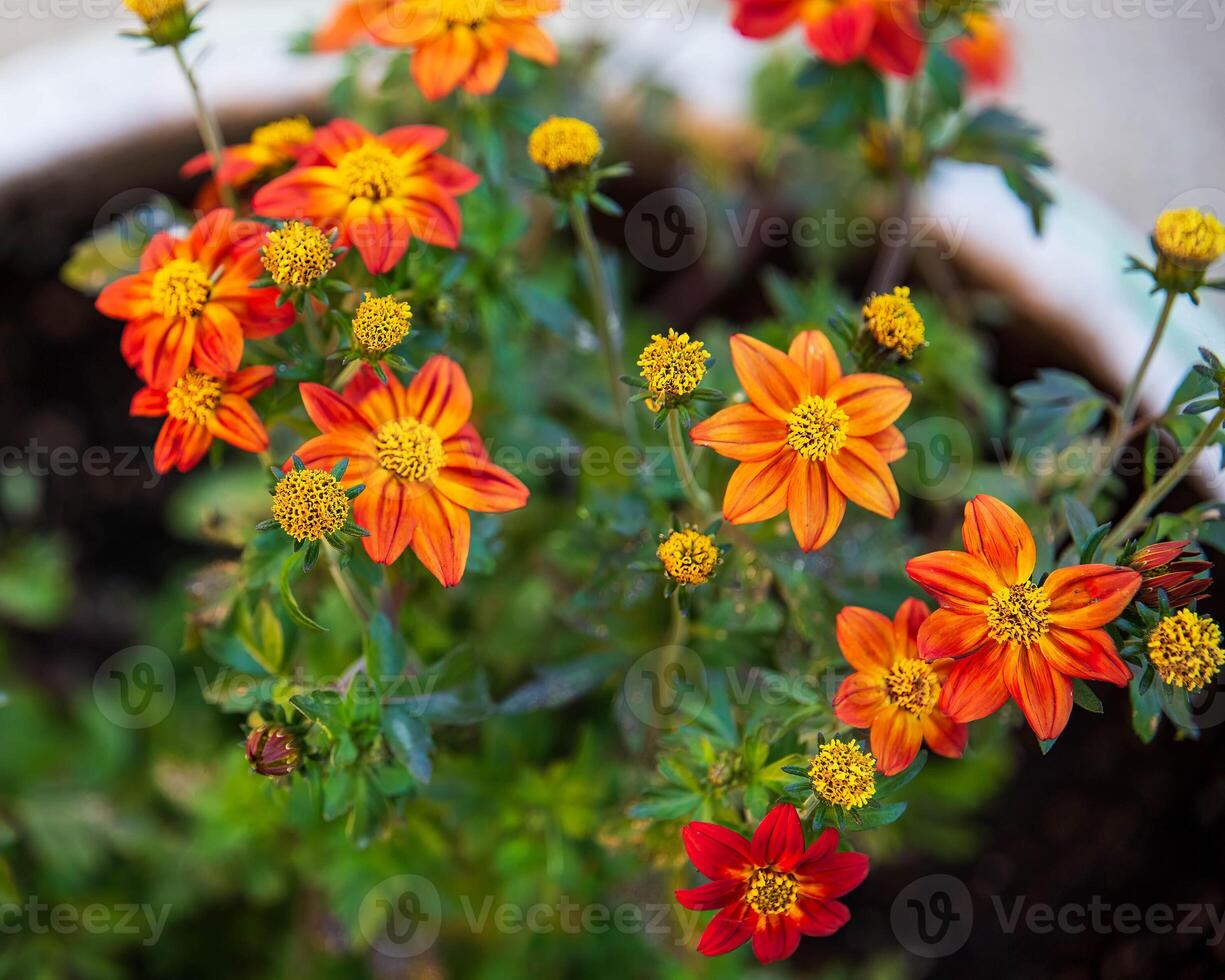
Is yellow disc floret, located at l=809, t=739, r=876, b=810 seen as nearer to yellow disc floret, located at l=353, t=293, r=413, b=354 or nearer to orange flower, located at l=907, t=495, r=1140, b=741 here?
orange flower, located at l=907, t=495, r=1140, b=741

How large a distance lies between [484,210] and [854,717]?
0.52 m

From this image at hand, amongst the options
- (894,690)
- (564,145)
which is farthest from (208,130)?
(894,690)

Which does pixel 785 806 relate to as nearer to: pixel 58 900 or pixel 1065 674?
pixel 1065 674

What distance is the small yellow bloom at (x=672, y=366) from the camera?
23.8 inches

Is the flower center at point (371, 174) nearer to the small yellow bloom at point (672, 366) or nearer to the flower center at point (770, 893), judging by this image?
the small yellow bloom at point (672, 366)

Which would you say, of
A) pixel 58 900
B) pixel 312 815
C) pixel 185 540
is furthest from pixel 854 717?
pixel 185 540

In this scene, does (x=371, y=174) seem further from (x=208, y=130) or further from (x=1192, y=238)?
(x=1192, y=238)

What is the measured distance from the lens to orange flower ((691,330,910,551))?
631 mm

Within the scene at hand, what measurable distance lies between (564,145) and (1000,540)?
1.24 feet

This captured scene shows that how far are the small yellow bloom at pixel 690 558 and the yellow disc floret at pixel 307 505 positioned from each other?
0.65ft

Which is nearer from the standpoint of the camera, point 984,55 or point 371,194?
point 371,194

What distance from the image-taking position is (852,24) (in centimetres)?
87

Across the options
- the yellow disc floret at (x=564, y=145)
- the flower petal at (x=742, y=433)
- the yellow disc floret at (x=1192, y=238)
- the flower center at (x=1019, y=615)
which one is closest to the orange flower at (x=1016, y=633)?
the flower center at (x=1019, y=615)

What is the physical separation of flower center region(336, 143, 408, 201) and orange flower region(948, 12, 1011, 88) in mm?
645
